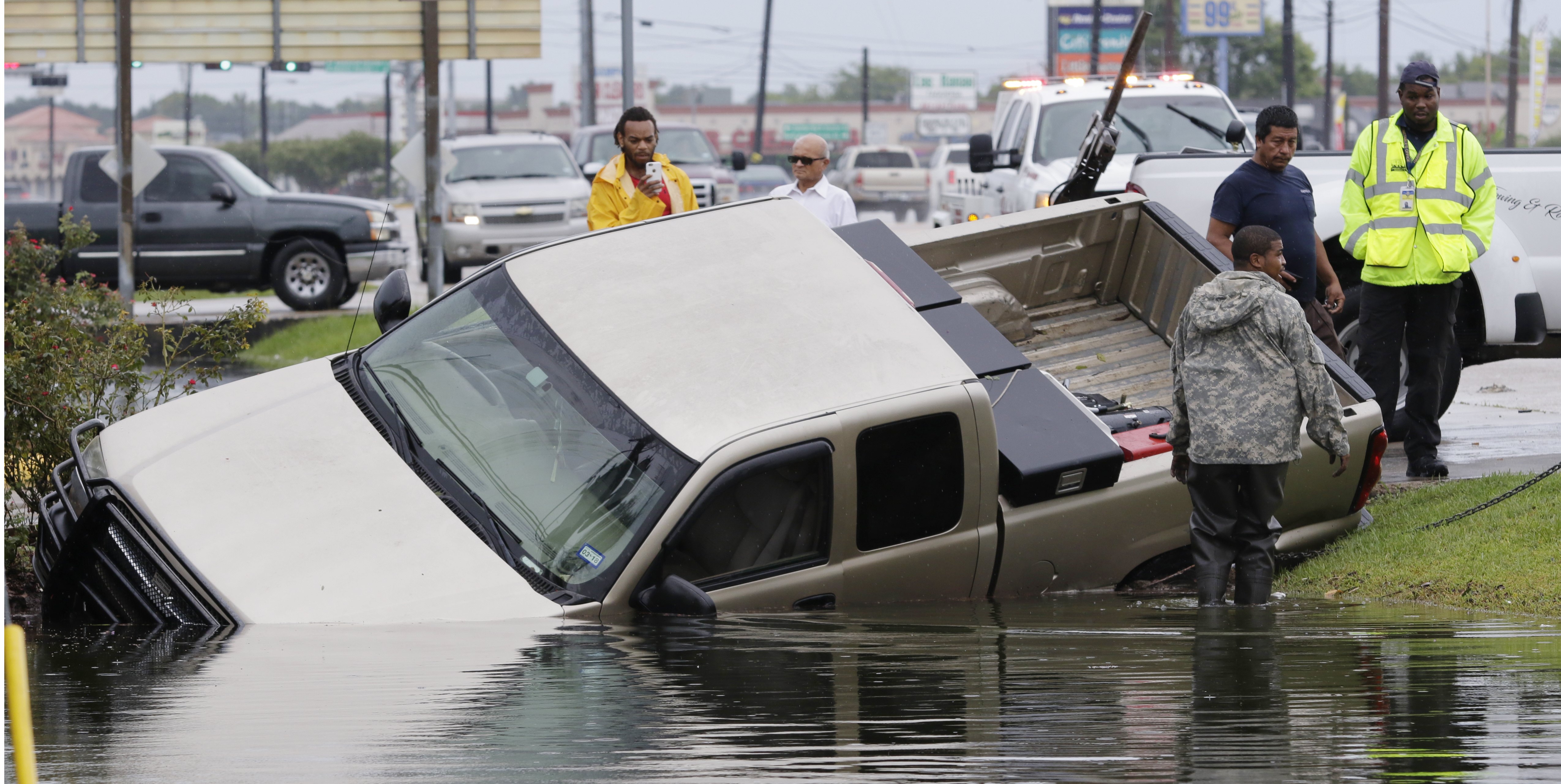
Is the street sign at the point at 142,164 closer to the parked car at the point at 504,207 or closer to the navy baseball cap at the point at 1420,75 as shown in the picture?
the parked car at the point at 504,207

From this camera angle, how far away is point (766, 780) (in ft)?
10.5

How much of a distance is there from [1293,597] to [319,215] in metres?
12.6

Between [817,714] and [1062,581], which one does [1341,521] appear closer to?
[1062,581]

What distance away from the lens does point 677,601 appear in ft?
14.5

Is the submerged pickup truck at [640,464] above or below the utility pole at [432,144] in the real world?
below

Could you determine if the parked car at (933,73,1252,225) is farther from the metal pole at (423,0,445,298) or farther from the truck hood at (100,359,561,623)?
the truck hood at (100,359,561,623)

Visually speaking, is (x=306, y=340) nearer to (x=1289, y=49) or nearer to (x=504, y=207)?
(x=504, y=207)

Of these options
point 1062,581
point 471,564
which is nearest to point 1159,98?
point 1062,581

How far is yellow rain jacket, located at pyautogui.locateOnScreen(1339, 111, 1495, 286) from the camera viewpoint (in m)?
7.23

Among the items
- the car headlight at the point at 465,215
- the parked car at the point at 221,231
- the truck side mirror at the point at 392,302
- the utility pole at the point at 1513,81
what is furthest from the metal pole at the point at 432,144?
the utility pole at the point at 1513,81

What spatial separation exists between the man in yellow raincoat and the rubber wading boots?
9.96 feet

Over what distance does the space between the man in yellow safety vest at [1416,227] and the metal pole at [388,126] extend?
127ft

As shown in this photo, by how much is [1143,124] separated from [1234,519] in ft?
25.8

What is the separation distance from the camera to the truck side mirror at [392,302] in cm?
604
